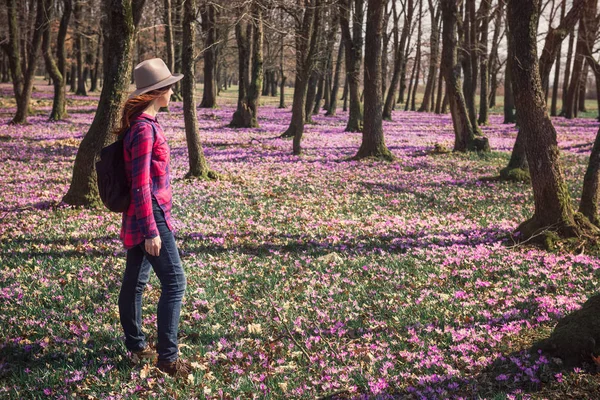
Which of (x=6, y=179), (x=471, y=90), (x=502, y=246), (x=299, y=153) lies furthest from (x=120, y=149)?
(x=471, y=90)

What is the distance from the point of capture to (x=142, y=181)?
3973 mm

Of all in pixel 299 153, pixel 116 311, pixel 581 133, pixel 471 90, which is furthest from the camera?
pixel 581 133

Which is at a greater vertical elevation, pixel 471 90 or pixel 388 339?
pixel 471 90

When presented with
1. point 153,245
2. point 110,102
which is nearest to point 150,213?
point 153,245

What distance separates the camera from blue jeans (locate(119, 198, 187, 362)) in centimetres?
418

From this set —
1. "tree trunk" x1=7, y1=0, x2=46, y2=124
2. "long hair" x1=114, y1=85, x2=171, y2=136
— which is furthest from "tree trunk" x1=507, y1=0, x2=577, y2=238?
"tree trunk" x1=7, y1=0, x2=46, y2=124

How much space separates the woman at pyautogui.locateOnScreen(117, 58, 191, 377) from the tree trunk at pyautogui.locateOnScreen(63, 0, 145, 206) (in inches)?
253

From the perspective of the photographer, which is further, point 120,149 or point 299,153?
point 299,153

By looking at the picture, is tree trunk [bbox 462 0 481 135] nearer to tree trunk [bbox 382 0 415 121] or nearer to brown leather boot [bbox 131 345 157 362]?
tree trunk [bbox 382 0 415 121]

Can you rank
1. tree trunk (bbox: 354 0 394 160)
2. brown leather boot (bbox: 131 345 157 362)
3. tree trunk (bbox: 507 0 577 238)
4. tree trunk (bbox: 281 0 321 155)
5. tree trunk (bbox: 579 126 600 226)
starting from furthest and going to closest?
tree trunk (bbox: 281 0 321 155) < tree trunk (bbox: 354 0 394 160) < tree trunk (bbox: 507 0 577 238) < tree trunk (bbox: 579 126 600 226) < brown leather boot (bbox: 131 345 157 362)

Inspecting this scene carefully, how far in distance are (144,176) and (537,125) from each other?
7.11 meters

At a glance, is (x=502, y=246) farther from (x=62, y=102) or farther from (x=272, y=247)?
(x=62, y=102)

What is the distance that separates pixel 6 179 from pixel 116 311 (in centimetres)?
914

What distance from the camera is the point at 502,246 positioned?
8508 millimetres
